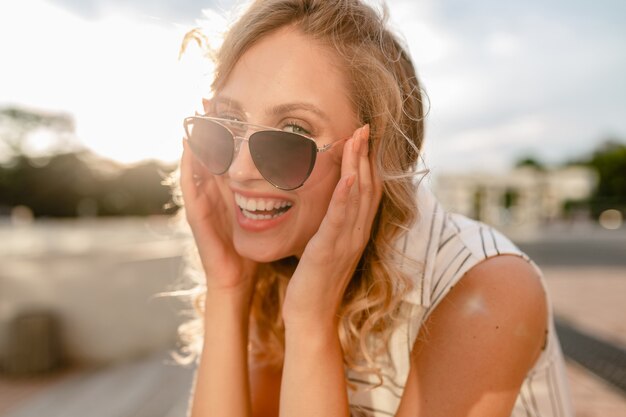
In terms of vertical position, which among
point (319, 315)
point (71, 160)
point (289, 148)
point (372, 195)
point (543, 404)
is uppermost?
point (71, 160)

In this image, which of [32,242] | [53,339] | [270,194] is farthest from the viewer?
[32,242]

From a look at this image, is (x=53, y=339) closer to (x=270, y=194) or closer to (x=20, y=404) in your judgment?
(x=20, y=404)

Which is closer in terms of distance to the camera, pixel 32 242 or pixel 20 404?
pixel 20 404

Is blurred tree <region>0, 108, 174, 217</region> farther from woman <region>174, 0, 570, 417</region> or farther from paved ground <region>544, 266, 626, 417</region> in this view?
woman <region>174, 0, 570, 417</region>

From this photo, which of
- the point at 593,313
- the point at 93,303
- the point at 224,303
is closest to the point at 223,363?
the point at 224,303

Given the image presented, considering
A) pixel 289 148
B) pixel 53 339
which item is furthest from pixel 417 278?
pixel 53 339

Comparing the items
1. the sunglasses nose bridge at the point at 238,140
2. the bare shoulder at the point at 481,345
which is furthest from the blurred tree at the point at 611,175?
the sunglasses nose bridge at the point at 238,140

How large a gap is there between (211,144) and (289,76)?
1.33 feet

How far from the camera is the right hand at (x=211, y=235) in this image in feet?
6.76

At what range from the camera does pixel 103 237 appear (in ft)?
72.0

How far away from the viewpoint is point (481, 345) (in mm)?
1515

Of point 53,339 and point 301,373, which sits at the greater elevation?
point 301,373

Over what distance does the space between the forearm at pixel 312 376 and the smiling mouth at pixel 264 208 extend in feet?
1.43

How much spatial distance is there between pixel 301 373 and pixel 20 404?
14.0ft
